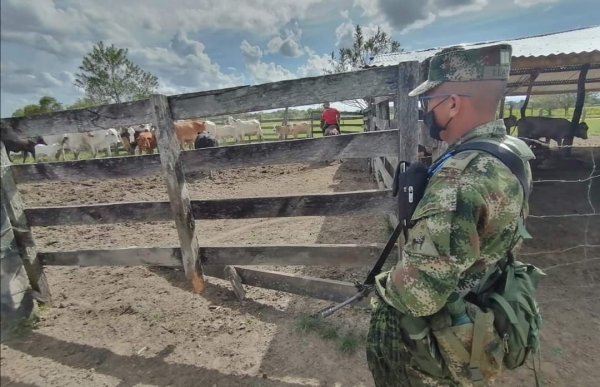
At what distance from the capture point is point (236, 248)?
3.05m

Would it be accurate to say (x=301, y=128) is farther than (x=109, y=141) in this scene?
Yes

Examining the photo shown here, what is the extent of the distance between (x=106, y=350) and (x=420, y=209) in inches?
108

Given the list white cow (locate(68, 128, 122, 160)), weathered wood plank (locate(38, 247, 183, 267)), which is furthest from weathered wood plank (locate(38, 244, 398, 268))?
white cow (locate(68, 128, 122, 160))

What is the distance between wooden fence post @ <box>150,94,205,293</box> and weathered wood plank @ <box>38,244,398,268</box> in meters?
0.12

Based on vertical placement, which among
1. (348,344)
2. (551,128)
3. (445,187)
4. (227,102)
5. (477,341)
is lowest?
(348,344)

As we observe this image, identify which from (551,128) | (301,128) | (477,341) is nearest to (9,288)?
(477,341)

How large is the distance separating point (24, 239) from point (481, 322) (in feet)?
12.3

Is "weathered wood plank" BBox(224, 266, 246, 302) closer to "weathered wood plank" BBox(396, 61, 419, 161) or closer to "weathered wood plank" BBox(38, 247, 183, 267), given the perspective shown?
"weathered wood plank" BBox(38, 247, 183, 267)

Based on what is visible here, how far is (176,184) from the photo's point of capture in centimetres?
281

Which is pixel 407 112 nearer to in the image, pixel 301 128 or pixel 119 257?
pixel 119 257

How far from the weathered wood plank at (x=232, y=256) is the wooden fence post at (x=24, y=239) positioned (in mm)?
123

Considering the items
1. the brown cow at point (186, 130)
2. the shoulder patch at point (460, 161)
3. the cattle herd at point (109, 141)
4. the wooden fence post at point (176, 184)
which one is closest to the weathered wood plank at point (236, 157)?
the wooden fence post at point (176, 184)

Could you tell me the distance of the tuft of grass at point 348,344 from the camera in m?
2.56

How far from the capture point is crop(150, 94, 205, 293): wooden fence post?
2.64 metres
